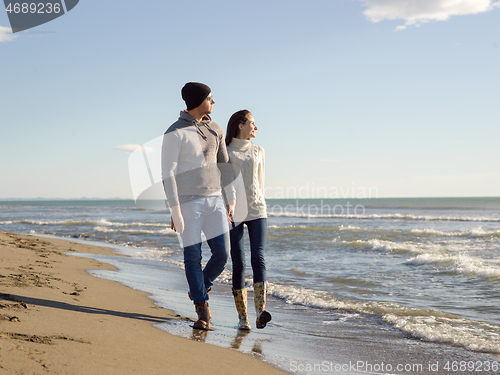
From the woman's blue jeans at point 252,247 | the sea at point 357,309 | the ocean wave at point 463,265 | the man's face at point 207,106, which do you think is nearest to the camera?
the sea at point 357,309

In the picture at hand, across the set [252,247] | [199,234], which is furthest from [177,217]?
[252,247]

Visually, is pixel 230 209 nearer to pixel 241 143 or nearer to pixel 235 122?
pixel 241 143

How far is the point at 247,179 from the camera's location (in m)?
3.34

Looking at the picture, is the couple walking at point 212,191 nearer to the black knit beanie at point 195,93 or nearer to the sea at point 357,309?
the black knit beanie at point 195,93

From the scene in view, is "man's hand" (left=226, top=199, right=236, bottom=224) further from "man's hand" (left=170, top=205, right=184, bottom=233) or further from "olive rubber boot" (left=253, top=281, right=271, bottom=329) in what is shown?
"olive rubber boot" (left=253, top=281, right=271, bottom=329)

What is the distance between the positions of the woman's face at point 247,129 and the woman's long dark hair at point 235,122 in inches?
1.1

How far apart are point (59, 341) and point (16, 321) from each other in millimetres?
473

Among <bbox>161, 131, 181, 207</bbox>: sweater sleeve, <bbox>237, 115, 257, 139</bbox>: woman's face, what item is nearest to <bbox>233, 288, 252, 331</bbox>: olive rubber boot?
<bbox>161, 131, 181, 207</bbox>: sweater sleeve

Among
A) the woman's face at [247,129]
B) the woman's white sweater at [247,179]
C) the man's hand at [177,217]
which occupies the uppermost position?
the woman's face at [247,129]

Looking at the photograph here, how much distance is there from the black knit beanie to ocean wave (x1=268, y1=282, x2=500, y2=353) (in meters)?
2.76

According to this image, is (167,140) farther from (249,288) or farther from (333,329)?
(249,288)

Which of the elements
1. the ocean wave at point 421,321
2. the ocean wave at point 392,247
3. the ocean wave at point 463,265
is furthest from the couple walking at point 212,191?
the ocean wave at point 392,247

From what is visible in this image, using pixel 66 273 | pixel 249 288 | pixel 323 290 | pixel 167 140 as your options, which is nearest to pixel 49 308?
pixel 167 140

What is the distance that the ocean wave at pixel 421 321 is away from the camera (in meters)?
3.32
